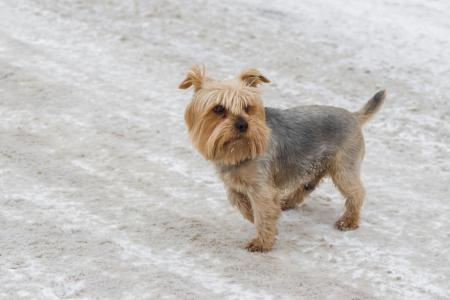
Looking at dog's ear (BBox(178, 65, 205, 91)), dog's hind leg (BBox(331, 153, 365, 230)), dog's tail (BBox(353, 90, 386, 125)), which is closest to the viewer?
dog's ear (BBox(178, 65, 205, 91))

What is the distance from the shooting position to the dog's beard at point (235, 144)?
19.2ft

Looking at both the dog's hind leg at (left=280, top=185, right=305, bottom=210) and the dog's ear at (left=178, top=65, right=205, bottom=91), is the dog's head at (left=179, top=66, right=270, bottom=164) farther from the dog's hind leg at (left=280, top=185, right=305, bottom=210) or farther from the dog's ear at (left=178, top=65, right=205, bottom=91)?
the dog's hind leg at (left=280, top=185, right=305, bottom=210)

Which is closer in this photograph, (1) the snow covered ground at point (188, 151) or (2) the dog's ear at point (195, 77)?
(1) the snow covered ground at point (188, 151)

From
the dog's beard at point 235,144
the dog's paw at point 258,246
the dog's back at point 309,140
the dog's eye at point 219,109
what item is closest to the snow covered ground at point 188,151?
the dog's paw at point 258,246

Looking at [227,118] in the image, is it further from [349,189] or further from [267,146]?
[349,189]

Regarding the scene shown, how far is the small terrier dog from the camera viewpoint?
5.90 m

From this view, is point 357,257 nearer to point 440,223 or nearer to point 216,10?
point 440,223

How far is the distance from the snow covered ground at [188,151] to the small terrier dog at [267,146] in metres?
0.33

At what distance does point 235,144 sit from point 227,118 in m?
0.23

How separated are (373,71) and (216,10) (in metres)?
3.34

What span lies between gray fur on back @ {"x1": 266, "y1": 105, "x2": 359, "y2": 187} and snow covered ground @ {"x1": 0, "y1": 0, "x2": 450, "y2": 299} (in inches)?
24.9

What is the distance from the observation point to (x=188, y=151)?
834cm

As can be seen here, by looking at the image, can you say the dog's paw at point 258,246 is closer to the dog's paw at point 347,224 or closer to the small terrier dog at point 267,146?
the small terrier dog at point 267,146

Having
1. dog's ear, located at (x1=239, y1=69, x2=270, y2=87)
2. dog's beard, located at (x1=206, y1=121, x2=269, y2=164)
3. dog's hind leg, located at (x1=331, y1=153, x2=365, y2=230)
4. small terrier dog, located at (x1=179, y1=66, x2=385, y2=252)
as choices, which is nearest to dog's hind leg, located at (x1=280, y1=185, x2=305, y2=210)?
small terrier dog, located at (x1=179, y1=66, x2=385, y2=252)
